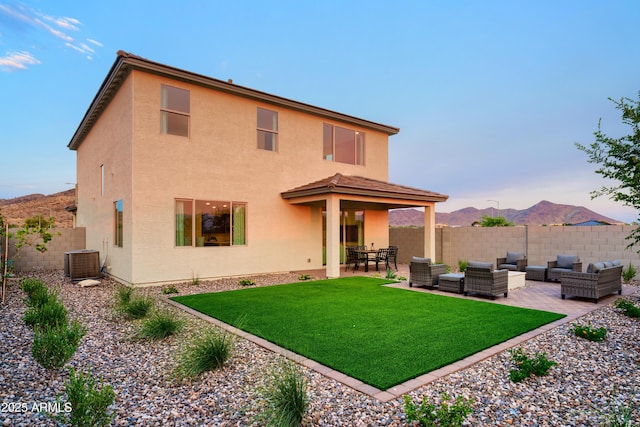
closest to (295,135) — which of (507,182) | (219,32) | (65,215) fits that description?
(219,32)

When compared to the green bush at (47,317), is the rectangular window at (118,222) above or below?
above

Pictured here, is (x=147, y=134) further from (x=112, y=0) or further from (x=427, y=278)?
(x=427, y=278)

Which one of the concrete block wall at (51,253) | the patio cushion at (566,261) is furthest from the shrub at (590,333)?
the concrete block wall at (51,253)

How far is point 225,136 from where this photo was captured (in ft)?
37.4

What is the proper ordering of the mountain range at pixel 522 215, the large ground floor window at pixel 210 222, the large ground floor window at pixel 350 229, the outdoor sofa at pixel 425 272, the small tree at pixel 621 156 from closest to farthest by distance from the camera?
the small tree at pixel 621 156, the outdoor sofa at pixel 425 272, the large ground floor window at pixel 210 222, the large ground floor window at pixel 350 229, the mountain range at pixel 522 215

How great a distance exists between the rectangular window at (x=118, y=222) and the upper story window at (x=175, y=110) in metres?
2.99

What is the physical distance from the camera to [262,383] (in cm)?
369

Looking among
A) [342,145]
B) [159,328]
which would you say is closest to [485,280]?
[159,328]

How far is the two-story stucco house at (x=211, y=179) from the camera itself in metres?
9.99

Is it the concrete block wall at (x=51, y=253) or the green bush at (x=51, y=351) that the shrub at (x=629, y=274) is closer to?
the green bush at (x=51, y=351)

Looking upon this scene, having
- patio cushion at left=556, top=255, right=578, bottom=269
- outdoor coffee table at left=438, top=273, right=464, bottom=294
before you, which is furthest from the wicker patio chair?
patio cushion at left=556, top=255, right=578, bottom=269

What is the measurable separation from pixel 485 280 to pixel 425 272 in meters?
1.70

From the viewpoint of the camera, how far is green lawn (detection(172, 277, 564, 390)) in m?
4.26

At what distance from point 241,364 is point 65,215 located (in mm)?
48062
